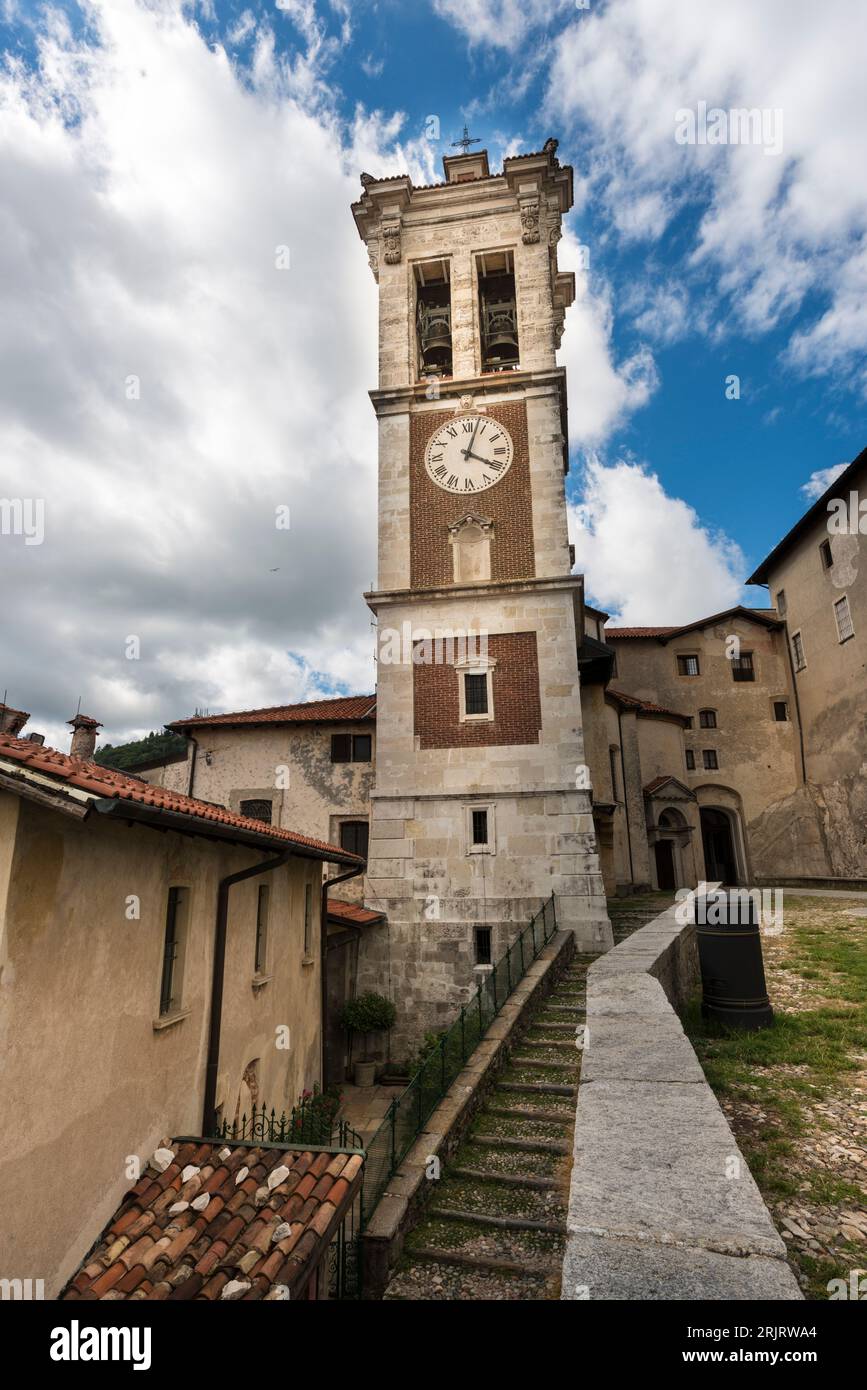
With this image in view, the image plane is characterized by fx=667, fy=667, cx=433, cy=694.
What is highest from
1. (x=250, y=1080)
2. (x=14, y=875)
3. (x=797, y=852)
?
(x=797, y=852)

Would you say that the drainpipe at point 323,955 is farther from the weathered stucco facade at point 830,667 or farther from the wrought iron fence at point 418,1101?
the weathered stucco facade at point 830,667

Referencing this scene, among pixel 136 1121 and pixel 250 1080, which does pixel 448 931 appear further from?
pixel 136 1121

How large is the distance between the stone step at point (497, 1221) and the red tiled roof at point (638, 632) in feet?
99.9

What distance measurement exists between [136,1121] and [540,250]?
24283 millimetres

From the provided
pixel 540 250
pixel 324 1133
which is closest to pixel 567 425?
pixel 540 250

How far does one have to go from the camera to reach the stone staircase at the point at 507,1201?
17.1 feet

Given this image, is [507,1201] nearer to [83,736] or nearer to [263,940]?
[263,940]

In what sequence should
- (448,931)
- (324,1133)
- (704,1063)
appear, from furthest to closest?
(448,931) → (324,1133) → (704,1063)

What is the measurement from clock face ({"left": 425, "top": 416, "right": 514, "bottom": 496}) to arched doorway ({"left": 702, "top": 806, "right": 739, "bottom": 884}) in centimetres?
2106

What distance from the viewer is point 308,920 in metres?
13.2

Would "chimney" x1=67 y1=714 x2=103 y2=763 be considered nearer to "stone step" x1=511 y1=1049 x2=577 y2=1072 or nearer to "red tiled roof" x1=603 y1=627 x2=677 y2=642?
"stone step" x1=511 y1=1049 x2=577 y2=1072

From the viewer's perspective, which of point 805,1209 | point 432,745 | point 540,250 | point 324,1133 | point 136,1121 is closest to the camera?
point 805,1209

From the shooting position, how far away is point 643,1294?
2834 mm

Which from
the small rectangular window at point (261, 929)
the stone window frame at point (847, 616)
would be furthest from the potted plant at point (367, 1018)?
the stone window frame at point (847, 616)
